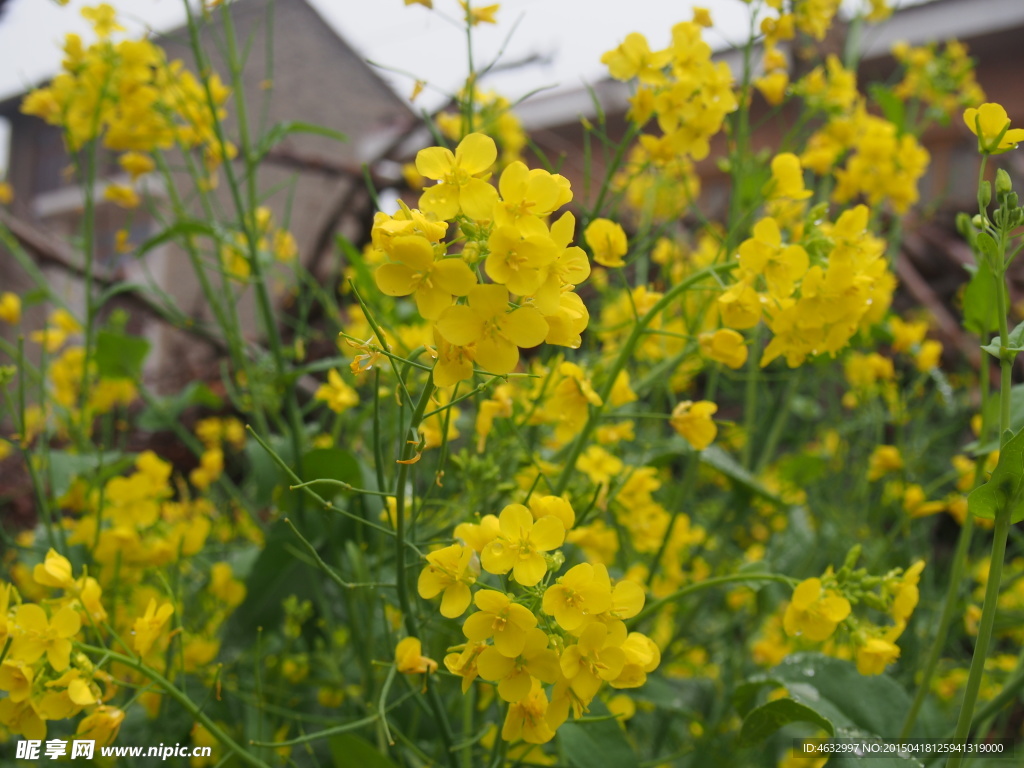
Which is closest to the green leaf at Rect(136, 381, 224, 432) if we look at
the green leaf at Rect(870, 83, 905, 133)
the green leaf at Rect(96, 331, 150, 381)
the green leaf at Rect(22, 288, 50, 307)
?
the green leaf at Rect(96, 331, 150, 381)

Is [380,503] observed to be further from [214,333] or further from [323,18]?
[323,18]

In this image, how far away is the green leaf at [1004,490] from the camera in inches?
19.4

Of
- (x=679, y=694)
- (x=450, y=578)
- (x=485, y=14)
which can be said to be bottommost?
(x=679, y=694)

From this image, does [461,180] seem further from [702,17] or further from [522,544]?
[702,17]

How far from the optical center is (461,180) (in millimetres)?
461

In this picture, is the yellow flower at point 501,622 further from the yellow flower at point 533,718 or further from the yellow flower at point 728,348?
the yellow flower at point 728,348

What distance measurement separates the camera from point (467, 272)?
0.42m

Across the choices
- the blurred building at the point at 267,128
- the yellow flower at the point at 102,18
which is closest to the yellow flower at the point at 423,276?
the yellow flower at the point at 102,18

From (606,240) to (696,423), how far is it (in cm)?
19

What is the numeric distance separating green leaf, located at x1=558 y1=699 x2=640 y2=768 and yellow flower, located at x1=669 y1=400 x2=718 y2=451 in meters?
0.25

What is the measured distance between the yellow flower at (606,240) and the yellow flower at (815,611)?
0.32m

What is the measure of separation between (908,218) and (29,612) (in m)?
2.45

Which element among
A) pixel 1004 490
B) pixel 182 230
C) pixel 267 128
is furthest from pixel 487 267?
pixel 267 128

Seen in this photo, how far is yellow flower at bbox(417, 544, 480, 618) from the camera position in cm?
47
